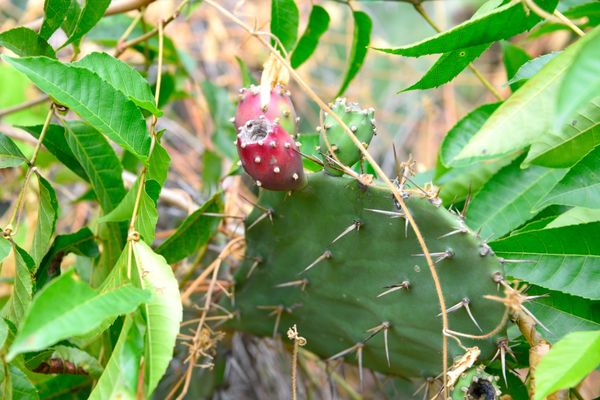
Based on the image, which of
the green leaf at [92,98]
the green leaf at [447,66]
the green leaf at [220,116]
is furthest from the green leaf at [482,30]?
the green leaf at [220,116]

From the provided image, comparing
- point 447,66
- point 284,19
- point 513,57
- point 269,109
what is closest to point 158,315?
point 269,109

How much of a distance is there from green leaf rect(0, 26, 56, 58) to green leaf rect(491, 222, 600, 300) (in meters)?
0.58

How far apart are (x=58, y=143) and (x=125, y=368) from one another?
45cm

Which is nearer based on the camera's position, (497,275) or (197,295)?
(497,275)

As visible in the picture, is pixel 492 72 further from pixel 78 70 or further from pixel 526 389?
pixel 78 70

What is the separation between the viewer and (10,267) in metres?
1.44

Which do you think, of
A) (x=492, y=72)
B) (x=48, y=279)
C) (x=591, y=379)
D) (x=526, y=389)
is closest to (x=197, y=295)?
(x=48, y=279)

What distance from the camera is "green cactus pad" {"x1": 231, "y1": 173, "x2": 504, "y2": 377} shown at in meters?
0.74

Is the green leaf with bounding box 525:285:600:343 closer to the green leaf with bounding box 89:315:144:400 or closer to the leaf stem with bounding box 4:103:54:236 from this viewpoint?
the green leaf with bounding box 89:315:144:400

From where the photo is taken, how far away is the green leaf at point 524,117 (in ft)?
1.91

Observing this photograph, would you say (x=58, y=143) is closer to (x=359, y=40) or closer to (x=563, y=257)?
(x=359, y=40)

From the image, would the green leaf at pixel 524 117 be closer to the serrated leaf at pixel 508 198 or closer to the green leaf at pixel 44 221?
the serrated leaf at pixel 508 198

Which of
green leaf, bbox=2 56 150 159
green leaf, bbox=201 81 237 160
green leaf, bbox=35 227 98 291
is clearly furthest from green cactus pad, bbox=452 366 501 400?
green leaf, bbox=201 81 237 160

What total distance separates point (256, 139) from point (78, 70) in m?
0.20
